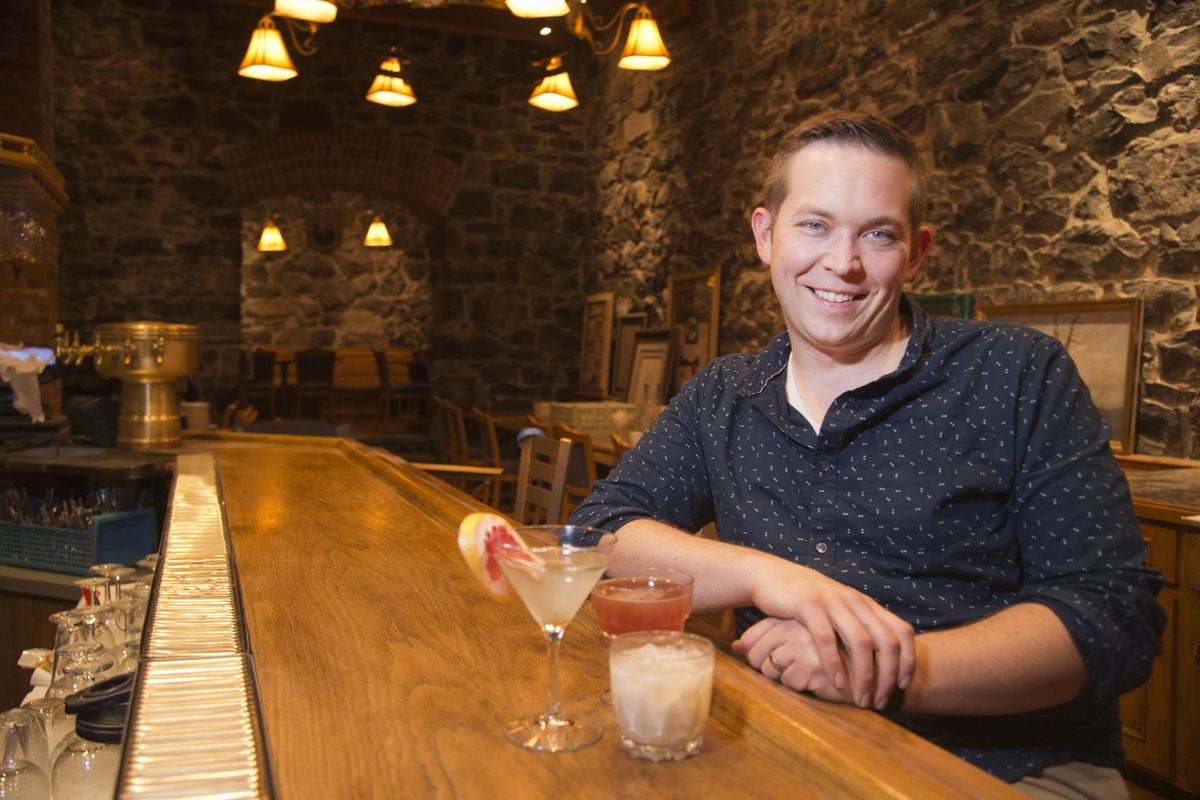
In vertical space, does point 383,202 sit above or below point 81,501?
above

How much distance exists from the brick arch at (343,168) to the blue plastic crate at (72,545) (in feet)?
20.8

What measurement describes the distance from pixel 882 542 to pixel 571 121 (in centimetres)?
814

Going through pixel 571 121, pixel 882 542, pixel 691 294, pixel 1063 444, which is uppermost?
pixel 571 121

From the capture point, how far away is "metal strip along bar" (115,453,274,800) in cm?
90

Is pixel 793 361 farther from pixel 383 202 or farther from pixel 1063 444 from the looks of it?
pixel 383 202

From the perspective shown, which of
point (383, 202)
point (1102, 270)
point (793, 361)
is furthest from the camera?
point (383, 202)

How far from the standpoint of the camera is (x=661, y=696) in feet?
3.08

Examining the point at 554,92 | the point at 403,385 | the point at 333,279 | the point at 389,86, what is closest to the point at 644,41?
the point at 554,92

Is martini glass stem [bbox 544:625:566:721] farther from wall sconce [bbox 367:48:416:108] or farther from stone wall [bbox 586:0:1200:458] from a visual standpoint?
wall sconce [bbox 367:48:416:108]

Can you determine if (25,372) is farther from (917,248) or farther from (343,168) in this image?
(343,168)

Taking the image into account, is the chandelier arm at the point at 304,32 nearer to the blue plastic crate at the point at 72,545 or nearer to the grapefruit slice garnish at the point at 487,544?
the blue plastic crate at the point at 72,545

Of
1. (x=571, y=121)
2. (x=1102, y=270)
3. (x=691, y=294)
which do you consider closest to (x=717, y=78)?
(x=691, y=294)

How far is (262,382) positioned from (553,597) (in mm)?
10701

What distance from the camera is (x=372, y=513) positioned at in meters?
2.24
